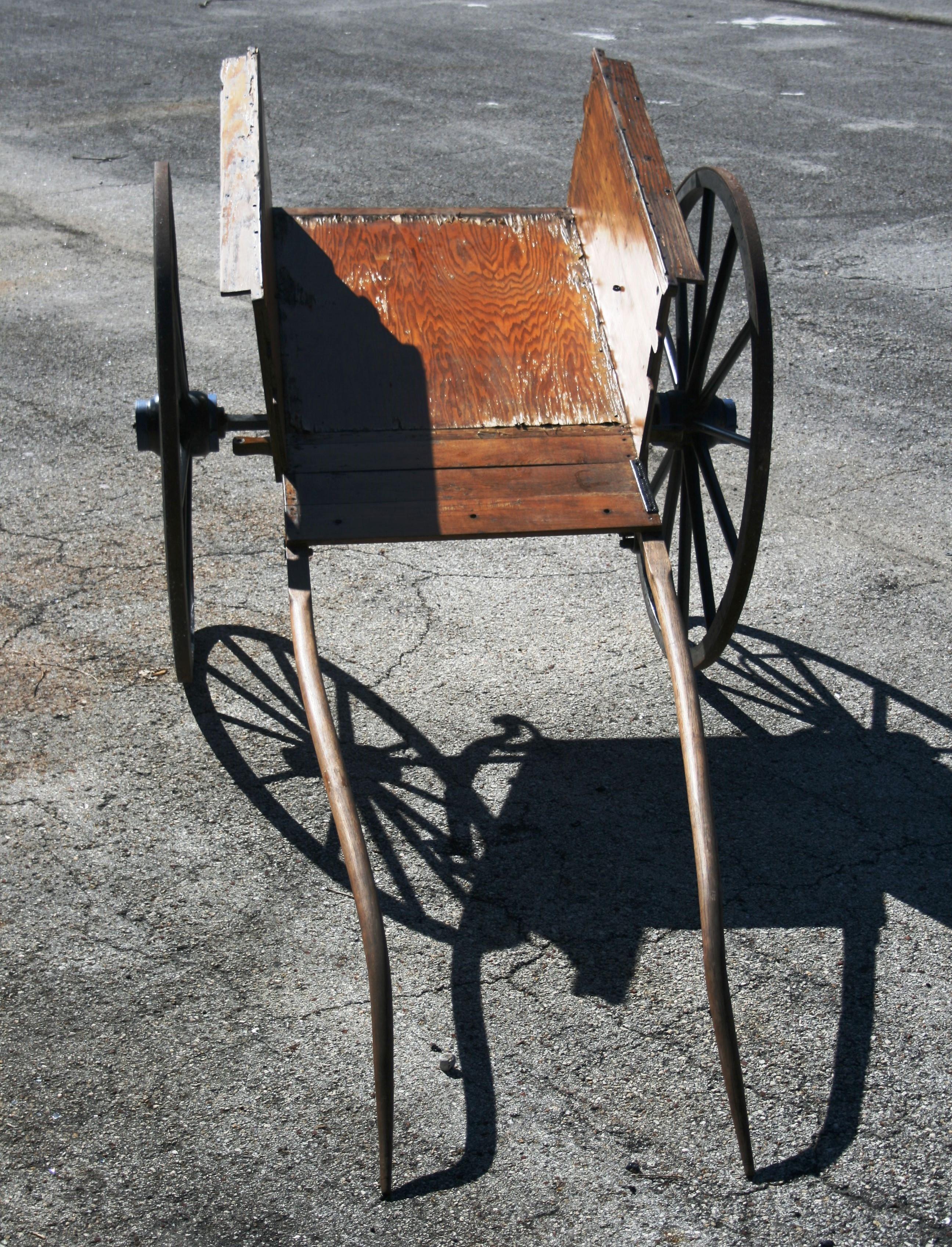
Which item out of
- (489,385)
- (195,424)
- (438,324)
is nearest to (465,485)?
(489,385)

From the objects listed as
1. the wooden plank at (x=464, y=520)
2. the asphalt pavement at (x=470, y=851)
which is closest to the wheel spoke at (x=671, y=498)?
the asphalt pavement at (x=470, y=851)

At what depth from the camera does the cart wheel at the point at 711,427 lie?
2.93m

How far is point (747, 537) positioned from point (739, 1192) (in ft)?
4.74

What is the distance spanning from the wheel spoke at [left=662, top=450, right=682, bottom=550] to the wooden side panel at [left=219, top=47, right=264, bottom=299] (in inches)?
57.5

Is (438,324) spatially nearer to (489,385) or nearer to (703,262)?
(489,385)

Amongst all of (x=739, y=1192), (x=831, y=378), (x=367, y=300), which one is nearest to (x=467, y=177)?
(x=831, y=378)

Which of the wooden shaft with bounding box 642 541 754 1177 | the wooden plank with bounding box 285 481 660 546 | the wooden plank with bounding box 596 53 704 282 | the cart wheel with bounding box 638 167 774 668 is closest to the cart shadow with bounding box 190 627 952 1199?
the wooden shaft with bounding box 642 541 754 1177

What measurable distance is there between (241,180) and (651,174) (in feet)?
3.18

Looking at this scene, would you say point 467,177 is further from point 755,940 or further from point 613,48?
point 755,940

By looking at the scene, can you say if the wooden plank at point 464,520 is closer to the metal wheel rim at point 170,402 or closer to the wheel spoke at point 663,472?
the metal wheel rim at point 170,402

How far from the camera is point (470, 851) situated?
124 inches

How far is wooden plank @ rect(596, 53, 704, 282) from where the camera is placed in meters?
2.76

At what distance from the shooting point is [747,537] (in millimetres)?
3025

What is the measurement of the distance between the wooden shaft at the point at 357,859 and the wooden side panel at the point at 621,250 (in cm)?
96
